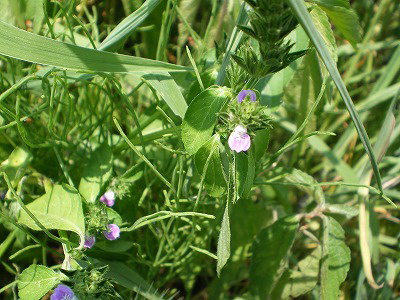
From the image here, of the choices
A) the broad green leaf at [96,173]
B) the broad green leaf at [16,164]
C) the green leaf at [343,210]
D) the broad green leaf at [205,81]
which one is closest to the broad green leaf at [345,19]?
the broad green leaf at [205,81]

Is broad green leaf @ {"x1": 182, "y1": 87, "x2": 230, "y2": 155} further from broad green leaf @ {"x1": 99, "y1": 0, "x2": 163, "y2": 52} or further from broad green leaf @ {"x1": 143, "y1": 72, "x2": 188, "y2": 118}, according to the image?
broad green leaf @ {"x1": 99, "y1": 0, "x2": 163, "y2": 52}

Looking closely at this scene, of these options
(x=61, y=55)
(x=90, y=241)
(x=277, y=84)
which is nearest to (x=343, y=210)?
(x=277, y=84)

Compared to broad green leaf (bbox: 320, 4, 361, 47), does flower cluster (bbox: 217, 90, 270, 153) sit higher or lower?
lower

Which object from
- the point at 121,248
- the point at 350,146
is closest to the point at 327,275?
the point at 121,248

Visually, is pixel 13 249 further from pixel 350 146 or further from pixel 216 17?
pixel 350 146

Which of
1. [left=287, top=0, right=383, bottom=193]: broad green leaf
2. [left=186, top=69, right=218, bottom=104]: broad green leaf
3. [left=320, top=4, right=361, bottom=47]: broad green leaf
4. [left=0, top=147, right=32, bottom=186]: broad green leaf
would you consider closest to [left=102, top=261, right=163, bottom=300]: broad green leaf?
[left=0, top=147, right=32, bottom=186]: broad green leaf
